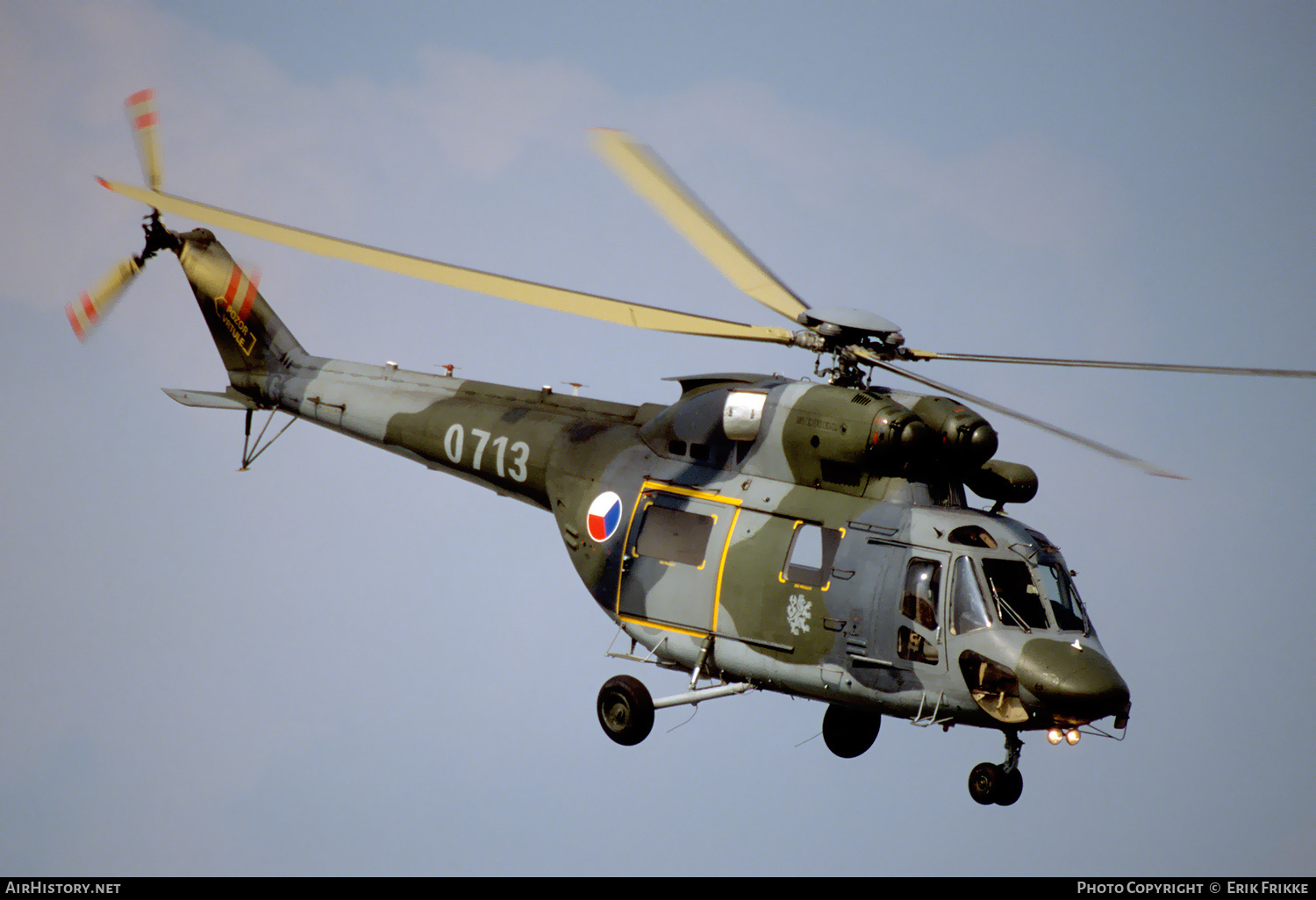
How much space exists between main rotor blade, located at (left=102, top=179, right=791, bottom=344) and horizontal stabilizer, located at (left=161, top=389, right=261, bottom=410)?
620 cm

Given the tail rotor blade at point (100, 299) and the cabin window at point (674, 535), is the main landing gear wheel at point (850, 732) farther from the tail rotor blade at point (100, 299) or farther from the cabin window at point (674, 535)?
the tail rotor blade at point (100, 299)

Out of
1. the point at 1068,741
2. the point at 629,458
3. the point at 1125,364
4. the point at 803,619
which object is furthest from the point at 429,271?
the point at 1068,741

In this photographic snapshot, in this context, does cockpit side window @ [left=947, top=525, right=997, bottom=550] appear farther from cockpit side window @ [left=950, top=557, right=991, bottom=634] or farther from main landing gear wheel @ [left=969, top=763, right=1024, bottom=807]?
main landing gear wheel @ [left=969, top=763, right=1024, bottom=807]

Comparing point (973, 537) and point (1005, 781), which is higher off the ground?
point (973, 537)

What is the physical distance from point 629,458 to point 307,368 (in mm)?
6326

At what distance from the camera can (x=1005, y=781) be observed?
41.0 ft

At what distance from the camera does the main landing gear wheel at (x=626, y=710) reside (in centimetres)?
1361

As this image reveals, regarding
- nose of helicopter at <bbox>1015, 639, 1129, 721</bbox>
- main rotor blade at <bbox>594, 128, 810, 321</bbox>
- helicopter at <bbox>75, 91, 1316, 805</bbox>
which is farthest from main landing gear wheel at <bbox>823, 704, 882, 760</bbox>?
main rotor blade at <bbox>594, 128, 810, 321</bbox>

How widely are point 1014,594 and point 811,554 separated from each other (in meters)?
2.03

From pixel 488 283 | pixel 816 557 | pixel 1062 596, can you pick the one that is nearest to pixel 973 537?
pixel 1062 596

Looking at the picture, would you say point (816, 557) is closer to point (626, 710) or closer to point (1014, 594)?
point (1014, 594)

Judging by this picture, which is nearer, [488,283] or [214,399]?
[488,283]

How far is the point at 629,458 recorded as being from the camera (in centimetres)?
1455

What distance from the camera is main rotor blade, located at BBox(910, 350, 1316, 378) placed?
426 inches
